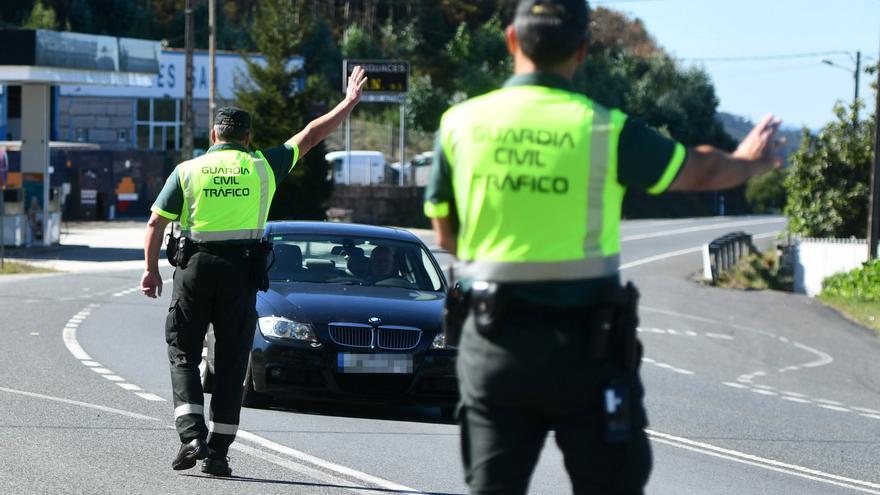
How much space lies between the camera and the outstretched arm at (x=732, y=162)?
4.28 m

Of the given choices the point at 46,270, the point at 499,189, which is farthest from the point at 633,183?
the point at 46,270

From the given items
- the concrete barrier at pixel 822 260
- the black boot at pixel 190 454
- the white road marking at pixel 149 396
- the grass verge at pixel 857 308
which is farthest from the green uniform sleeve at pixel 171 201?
the concrete barrier at pixel 822 260

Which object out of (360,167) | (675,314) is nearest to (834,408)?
(675,314)

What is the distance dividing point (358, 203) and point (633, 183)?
50.4 metres

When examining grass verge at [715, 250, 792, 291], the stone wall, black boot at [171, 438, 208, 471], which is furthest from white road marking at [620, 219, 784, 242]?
black boot at [171, 438, 208, 471]

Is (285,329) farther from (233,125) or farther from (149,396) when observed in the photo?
(233,125)

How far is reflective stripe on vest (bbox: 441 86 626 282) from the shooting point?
4.16 m

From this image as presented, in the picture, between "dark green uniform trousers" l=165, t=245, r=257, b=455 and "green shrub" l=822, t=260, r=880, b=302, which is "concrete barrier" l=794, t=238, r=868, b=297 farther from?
"dark green uniform trousers" l=165, t=245, r=257, b=455

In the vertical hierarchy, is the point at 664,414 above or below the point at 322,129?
below

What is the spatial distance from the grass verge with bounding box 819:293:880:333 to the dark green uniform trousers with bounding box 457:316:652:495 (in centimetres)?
2387

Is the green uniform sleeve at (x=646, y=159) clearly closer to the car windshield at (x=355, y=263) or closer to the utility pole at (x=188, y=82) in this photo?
the car windshield at (x=355, y=263)

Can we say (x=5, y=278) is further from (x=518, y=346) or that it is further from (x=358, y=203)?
(x=358, y=203)

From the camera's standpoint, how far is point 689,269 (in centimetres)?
4109

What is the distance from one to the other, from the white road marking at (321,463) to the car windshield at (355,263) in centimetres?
225
